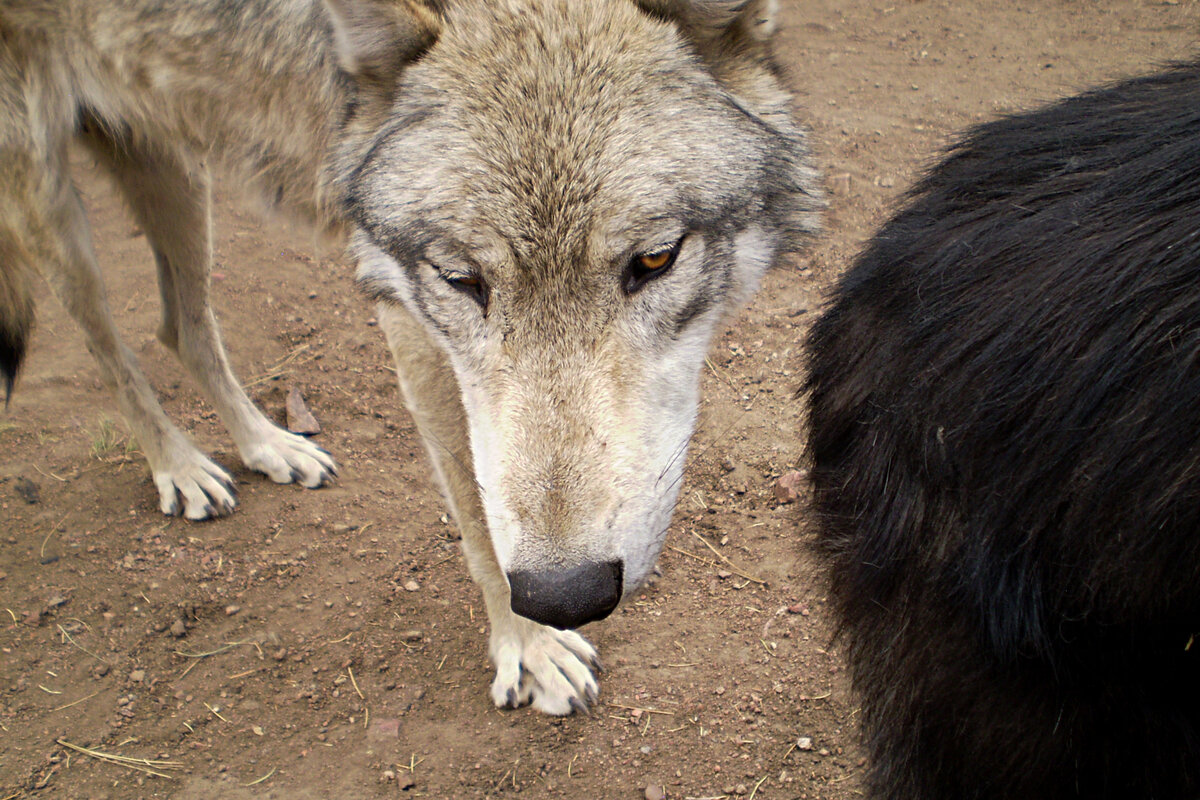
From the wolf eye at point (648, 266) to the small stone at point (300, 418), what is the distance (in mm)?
2541

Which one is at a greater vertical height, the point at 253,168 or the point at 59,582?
the point at 253,168

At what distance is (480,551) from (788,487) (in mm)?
1321

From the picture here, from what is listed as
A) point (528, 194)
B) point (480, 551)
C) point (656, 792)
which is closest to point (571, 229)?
point (528, 194)

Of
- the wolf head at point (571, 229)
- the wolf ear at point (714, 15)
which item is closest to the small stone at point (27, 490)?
the wolf head at point (571, 229)

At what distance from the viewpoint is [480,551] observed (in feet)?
9.04

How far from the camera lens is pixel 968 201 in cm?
170

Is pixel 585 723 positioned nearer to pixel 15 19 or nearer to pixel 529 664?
pixel 529 664

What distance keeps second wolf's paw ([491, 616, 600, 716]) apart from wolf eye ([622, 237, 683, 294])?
4.41 feet

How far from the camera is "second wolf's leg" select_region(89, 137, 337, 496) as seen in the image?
353 centimetres

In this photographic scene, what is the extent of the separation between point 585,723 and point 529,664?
266 millimetres

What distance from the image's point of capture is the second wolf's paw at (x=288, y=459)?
144 inches

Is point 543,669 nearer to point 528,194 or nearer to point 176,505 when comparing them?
point 528,194

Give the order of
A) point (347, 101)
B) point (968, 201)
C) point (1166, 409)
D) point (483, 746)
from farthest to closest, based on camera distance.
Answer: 1. point (483, 746)
2. point (347, 101)
3. point (968, 201)
4. point (1166, 409)

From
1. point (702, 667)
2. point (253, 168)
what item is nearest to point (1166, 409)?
point (702, 667)
